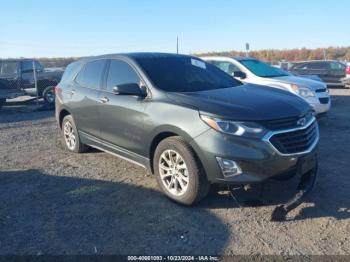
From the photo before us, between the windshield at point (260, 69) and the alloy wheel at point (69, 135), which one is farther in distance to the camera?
the windshield at point (260, 69)

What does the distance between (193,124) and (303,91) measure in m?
5.68

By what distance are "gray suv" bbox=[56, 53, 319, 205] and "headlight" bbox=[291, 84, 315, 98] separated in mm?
3872

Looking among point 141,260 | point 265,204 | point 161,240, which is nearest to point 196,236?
point 161,240

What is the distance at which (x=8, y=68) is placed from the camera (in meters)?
15.5

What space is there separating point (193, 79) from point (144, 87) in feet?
2.54

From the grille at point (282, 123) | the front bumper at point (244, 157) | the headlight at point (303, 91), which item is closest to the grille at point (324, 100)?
the headlight at point (303, 91)

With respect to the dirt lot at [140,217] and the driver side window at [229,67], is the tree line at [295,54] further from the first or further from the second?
the dirt lot at [140,217]

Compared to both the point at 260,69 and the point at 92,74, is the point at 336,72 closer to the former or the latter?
the point at 260,69

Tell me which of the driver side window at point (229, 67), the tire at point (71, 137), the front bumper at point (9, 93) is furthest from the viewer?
the front bumper at point (9, 93)

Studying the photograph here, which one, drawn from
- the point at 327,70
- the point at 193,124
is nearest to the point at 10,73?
the point at 193,124

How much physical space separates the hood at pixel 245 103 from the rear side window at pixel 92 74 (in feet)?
5.82

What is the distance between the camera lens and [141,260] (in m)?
→ 3.48

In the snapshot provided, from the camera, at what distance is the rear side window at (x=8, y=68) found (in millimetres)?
15391

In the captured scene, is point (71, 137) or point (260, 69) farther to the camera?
point (260, 69)
